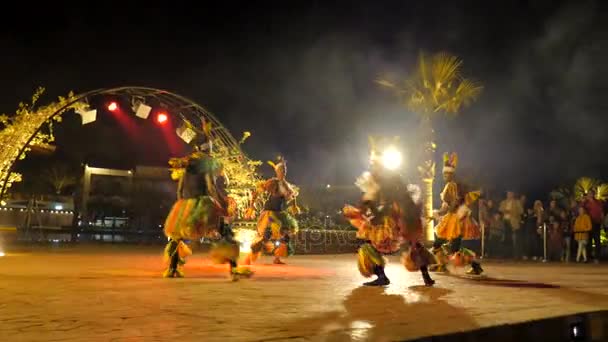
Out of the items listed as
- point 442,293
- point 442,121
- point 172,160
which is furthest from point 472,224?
point 442,121

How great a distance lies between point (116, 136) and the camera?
3747 cm

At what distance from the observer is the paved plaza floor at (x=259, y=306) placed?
3.83 metres

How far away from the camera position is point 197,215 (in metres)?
7.71

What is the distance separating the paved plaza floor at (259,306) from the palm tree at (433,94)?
10.8 m

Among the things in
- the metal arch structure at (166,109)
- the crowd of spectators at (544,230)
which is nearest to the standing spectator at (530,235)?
the crowd of spectators at (544,230)

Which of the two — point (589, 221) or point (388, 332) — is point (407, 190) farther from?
point (589, 221)

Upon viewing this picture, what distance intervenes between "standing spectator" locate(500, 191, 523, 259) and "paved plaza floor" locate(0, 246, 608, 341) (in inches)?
317

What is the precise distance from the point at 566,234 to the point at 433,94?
6.52m

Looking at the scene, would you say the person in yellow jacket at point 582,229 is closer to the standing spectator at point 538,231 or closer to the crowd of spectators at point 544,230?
the crowd of spectators at point 544,230

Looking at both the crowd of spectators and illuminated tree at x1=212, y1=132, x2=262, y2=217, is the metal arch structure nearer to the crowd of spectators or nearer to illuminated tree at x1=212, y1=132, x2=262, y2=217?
illuminated tree at x1=212, y1=132, x2=262, y2=217

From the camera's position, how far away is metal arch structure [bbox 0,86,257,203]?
1214 cm

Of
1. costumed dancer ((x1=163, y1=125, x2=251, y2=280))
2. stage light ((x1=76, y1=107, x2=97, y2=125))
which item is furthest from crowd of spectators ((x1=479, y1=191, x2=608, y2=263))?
stage light ((x1=76, y1=107, x2=97, y2=125))

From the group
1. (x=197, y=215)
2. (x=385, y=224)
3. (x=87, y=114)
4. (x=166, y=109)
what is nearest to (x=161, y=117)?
(x=166, y=109)

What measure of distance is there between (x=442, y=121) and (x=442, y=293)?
1502 cm
